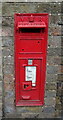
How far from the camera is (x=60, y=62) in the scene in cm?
283

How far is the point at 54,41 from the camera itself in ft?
8.95

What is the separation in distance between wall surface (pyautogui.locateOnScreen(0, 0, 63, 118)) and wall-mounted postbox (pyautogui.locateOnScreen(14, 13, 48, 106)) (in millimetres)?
75

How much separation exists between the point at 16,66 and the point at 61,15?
0.98 meters

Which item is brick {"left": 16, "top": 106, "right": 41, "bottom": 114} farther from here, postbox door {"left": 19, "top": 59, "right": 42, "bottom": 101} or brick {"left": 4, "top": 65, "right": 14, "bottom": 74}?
brick {"left": 4, "top": 65, "right": 14, "bottom": 74}

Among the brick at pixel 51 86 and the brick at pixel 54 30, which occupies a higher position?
the brick at pixel 54 30

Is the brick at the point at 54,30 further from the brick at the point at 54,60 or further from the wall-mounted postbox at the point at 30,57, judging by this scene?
the brick at the point at 54,60

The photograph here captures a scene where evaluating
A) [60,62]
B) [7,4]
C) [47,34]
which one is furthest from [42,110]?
[7,4]

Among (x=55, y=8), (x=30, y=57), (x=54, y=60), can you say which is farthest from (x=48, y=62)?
(x=55, y=8)

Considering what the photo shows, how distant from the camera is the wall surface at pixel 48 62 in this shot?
2.58 m

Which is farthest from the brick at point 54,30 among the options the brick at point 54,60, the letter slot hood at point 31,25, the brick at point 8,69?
the brick at point 8,69

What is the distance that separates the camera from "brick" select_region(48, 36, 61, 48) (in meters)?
2.71

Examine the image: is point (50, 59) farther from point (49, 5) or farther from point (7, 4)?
point (7, 4)

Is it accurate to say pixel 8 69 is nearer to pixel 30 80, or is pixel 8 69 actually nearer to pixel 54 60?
pixel 30 80

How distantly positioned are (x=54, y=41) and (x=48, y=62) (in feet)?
1.09
